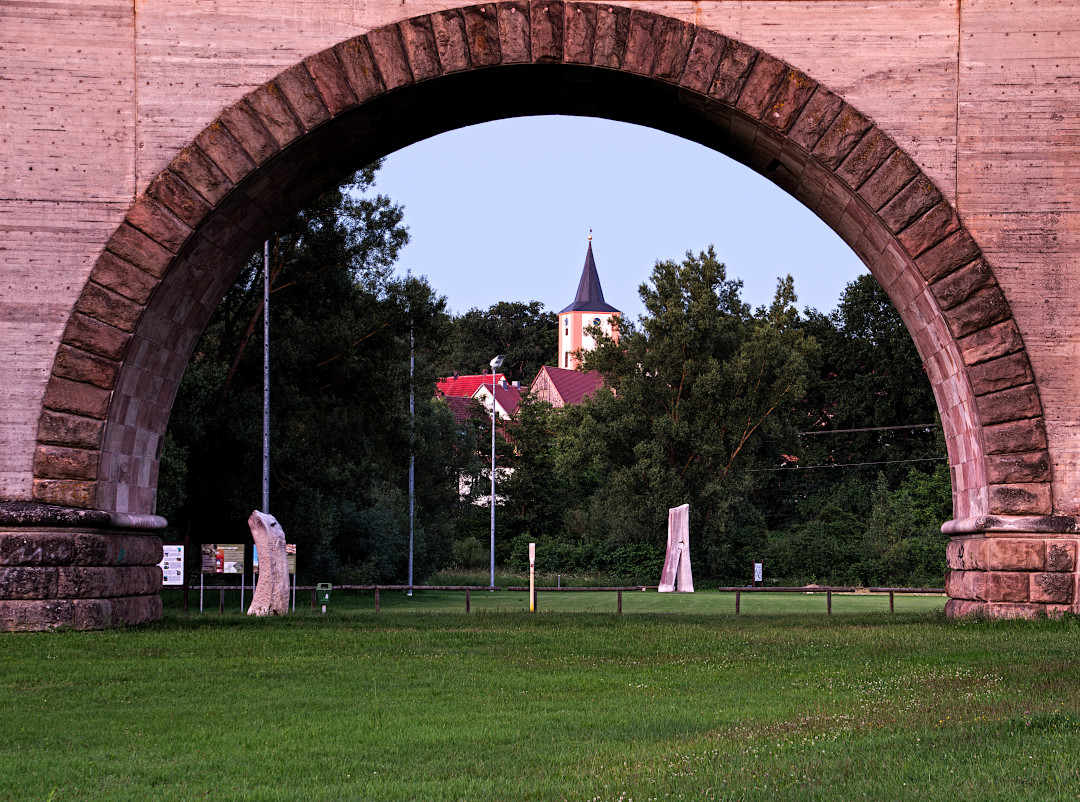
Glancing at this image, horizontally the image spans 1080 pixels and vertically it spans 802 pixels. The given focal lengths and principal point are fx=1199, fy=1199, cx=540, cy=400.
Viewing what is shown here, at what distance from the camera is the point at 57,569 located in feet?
33.6

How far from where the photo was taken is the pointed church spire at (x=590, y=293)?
10631 cm

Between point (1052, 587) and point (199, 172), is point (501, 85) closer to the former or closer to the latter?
point (199, 172)

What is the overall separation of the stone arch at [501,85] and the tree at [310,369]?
41.8ft

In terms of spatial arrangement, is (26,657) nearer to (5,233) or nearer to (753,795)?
(5,233)

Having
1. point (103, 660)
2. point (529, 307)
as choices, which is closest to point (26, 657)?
point (103, 660)

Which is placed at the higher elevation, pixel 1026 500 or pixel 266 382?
pixel 266 382

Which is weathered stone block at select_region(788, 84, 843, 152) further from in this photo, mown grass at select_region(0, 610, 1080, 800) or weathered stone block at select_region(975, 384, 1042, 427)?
mown grass at select_region(0, 610, 1080, 800)

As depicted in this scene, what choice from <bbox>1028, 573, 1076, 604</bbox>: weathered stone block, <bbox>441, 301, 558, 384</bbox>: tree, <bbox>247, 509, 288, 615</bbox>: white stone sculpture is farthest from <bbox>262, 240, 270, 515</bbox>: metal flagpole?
<bbox>441, 301, 558, 384</bbox>: tree

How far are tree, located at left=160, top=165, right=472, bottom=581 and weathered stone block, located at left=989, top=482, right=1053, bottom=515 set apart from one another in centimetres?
1579

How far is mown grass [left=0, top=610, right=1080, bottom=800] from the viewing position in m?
4.59

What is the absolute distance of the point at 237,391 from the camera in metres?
25.5

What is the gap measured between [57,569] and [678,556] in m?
27.9

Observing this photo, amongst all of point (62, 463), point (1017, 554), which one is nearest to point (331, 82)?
point (62, 463)

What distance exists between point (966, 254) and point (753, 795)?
7651 millimetres
